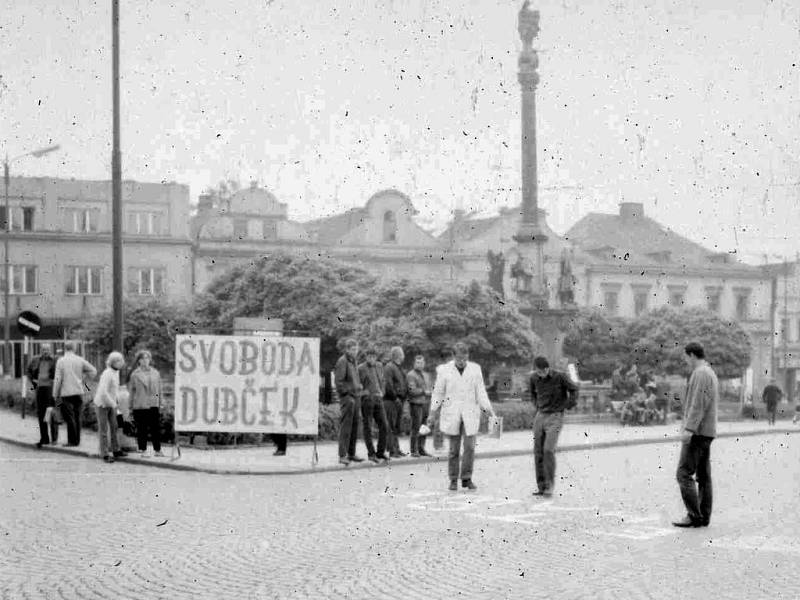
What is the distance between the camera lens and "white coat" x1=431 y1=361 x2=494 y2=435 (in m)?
15.2

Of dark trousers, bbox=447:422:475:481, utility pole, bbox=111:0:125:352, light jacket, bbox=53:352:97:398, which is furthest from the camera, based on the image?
utility pole, bbox=111:0:125:352

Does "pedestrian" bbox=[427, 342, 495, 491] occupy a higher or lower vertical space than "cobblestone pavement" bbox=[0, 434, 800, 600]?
higher

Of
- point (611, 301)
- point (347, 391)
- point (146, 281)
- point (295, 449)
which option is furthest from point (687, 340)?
point (347, 391)

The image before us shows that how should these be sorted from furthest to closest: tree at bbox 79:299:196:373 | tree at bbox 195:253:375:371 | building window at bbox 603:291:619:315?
building window at bbox 603:291:619:315 < tree at bbox 79:299:196:373 < tree at bbox 195:253:375:371

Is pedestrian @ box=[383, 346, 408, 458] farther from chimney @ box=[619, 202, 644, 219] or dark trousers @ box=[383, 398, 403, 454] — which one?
chimney @ box=[619, 202, 644, 219]

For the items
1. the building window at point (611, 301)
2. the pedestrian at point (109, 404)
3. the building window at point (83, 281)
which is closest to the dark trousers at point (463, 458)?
the pedestrian at point (109, 404)

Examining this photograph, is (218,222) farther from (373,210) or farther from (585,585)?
(585,585)

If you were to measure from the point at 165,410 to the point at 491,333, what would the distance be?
2000cm

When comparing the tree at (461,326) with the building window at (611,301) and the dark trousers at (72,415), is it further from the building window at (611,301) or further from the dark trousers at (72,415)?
the building window at (611,301)

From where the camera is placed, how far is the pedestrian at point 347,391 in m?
17.8

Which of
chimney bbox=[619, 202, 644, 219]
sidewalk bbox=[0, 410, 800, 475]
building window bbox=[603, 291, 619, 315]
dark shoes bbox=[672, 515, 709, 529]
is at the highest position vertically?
chimney bbox=[619, 202, 644, 219]

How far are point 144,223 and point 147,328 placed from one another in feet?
43.0

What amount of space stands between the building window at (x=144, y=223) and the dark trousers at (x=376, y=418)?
48.9 metres

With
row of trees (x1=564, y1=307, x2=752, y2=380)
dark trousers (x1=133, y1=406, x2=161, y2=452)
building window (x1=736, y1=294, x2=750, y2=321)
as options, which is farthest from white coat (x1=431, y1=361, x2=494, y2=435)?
building window (x1=736, y1=294, x2=750, y2=321)
